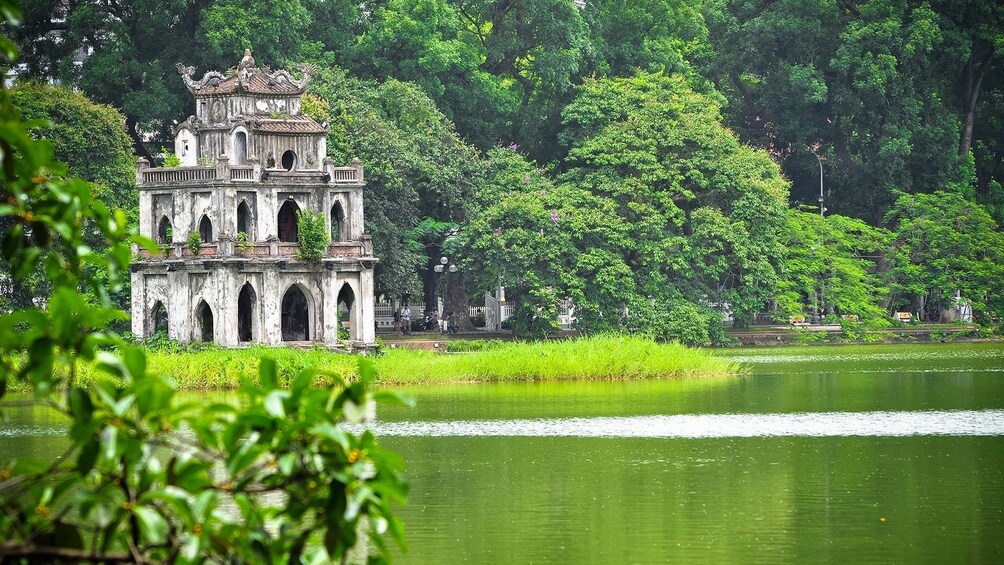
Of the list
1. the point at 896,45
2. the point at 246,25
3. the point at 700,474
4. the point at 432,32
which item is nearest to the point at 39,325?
the point at 700,474

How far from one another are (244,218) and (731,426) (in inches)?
783

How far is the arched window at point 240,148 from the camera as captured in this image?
147 feet

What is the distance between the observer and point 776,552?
16297 mm

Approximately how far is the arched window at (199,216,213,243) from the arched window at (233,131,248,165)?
179cm

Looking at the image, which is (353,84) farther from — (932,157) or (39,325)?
(39,325)

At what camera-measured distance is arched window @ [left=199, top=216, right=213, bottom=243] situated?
44250 millimetres

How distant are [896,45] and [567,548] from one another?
44.0 m

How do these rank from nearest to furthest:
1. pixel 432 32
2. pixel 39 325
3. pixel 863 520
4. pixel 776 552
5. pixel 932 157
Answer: pixel 39 325
pixel 776 552
pixel 863 520
pixel 432 32
pixel 932 157

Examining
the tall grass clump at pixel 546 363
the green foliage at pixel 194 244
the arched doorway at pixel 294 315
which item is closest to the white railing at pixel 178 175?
the green foliage at pixel 194 244

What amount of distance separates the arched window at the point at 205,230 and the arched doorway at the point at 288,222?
81.3 inches

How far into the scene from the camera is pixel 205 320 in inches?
1734

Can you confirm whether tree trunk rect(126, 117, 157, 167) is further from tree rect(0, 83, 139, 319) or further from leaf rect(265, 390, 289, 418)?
leaf rect(265, 390, 289, 418)

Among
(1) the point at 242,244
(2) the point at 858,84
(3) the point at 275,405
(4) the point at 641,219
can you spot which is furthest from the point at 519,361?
(3) the point at 275,405

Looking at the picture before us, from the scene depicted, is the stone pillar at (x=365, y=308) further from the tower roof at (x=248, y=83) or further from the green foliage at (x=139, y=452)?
the green foliage at (x=139, y=452)
